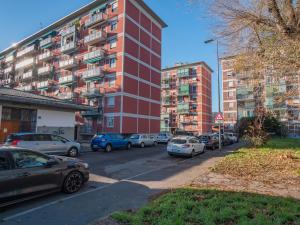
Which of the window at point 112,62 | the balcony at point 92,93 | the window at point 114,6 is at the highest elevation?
the window at point 114,6

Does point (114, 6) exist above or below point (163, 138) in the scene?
above

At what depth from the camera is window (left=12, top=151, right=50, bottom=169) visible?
6.28m

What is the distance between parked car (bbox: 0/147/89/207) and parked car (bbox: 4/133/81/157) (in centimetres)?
740

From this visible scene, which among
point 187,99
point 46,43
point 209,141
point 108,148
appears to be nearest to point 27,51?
point 46,43

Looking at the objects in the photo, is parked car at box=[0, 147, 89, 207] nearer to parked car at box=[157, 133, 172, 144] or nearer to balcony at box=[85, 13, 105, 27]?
parked car at box=[157, 133, 172, 144]

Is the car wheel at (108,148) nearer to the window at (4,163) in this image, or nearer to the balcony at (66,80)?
the window at (4,163)

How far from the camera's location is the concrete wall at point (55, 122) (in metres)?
21.9

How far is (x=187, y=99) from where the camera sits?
67062mm

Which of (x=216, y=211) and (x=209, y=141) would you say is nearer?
(x=216, y=211)

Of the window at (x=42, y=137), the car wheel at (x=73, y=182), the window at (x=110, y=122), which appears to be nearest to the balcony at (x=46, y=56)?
the window at (x=110, y=122)

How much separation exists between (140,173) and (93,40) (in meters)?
32.3

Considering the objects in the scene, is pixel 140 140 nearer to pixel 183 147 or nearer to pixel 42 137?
pixel 183 147

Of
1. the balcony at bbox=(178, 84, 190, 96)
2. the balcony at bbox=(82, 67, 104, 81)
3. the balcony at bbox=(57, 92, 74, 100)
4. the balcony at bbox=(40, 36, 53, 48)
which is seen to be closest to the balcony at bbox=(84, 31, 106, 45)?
the balcony at bbox=(82, 67, 104, 81)

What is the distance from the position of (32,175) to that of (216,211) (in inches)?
187
